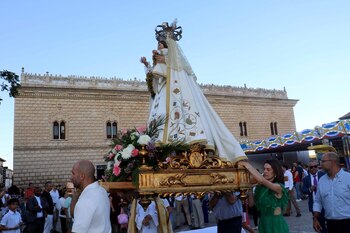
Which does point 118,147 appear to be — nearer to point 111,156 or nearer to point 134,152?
point 111,156

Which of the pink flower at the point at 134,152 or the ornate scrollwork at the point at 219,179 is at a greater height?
the pink flower at the point at 134,152

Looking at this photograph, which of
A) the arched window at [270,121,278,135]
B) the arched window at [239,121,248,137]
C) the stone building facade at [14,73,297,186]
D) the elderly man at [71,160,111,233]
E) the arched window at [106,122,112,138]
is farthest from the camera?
the arched window at [270,121,278,135]

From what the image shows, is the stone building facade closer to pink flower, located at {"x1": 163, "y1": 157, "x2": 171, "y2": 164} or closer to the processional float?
the processional float

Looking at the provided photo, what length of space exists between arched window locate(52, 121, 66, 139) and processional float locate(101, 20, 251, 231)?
23682 millimetres

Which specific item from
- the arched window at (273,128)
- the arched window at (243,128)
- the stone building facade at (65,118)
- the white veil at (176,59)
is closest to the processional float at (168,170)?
the white veil at (176,59)

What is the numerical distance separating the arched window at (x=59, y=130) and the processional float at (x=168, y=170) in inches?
932

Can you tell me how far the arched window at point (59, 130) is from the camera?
2514cm

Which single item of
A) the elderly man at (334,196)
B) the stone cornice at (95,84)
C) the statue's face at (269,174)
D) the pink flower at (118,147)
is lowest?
the elderly man at (334,196)

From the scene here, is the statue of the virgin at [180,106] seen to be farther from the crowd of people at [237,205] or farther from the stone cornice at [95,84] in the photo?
the stone cornice at [95,84]

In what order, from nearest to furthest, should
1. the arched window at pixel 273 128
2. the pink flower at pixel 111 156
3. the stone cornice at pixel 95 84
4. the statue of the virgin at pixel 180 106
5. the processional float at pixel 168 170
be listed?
the processional float at pixel 168 170 → the statue of the virgin at pixel 180 106 → the pink flower at pixel 111 156 → the stone cornice at pixel 95 84 → the arched window at pixel 273 128

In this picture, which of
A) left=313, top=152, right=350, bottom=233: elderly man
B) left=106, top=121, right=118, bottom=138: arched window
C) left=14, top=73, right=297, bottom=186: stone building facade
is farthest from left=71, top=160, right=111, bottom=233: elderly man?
left=106, top=121, right=118, bottom=138: arched window

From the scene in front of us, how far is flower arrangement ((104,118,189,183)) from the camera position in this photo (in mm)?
2854

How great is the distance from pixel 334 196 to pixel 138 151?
273 centimetres

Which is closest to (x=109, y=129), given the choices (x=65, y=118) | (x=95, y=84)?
(x=65, y=118)
